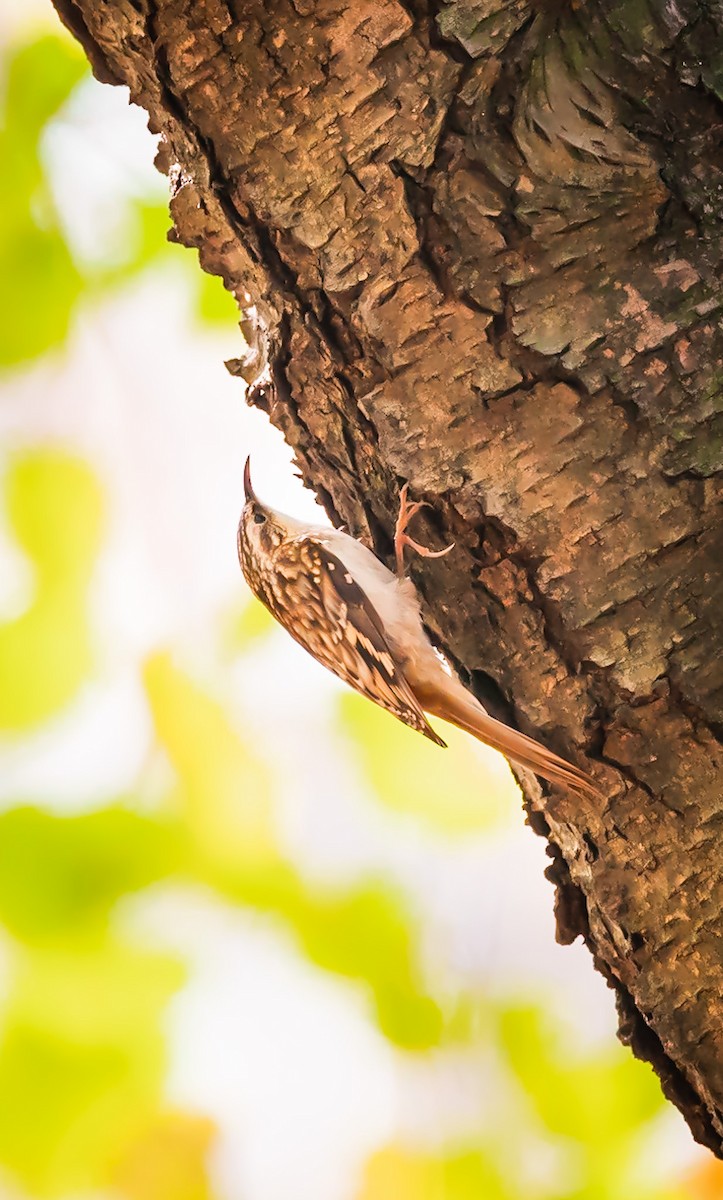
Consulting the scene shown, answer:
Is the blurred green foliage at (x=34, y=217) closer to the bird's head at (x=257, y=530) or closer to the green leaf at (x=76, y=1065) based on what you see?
the bird's head at (x=257, y=530)

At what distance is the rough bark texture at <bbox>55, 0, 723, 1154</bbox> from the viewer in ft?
3.24

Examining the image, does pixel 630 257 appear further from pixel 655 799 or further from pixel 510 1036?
pixel 510 1036

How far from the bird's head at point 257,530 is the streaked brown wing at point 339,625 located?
43mm

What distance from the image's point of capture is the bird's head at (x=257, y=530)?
1.73m

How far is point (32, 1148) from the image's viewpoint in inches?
63.2

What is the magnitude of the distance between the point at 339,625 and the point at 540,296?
27.8 inches

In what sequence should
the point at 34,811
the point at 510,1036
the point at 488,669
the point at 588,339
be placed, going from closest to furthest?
the point at 588,339 < the point at 488,669 < the point at 34,811 < the point at 510,1036

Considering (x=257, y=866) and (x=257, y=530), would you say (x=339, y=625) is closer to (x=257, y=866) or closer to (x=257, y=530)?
(x=257, y=530)

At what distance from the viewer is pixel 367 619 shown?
4.77 feet

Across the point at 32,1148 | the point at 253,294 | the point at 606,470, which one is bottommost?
the point at 32,1148

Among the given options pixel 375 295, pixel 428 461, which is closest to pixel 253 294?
Result: pixel 375 295

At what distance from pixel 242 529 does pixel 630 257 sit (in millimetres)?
943

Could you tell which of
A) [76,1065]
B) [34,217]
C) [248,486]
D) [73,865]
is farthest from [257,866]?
[34,217]

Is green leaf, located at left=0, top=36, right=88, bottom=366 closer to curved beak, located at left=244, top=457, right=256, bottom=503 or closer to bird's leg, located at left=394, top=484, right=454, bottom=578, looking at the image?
curved beak, located at left=244, top=457, right=256, bottom=503
